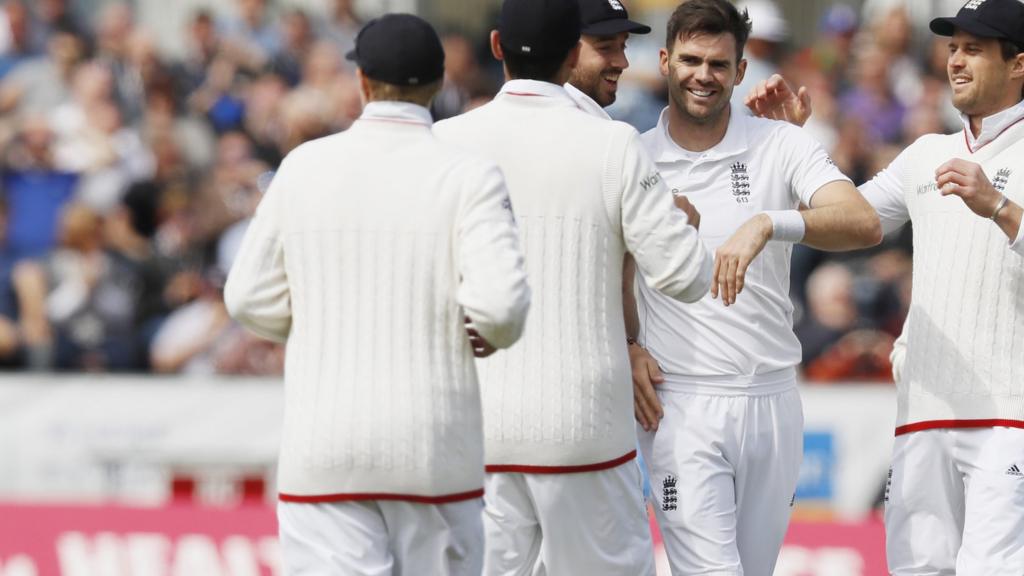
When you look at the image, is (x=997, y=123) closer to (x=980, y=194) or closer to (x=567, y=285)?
(x=980, y=194)

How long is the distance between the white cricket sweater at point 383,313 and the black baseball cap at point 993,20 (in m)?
2.12

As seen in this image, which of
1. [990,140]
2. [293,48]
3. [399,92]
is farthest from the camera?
[293,48]

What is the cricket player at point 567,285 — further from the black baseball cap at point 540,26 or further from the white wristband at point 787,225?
the white wristband at point 787,225

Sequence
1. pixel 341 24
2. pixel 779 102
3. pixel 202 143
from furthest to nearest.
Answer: pixel 341 24 → pixel 202 143 → pixel 779 102

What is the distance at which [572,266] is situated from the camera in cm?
562

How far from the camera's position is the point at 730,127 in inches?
258

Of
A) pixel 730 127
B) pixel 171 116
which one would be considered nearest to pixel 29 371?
pixel 171 116

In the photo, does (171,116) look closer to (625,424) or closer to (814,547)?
(814,547)

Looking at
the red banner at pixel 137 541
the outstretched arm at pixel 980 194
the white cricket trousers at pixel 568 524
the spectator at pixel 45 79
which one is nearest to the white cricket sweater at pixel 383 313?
the white cricket trousers at pixel 568 524

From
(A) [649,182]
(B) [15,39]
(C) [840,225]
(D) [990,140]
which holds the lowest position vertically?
(C) [840,225]

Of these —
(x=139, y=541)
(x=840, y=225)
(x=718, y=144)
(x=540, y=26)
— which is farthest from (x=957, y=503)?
(x=139, y=541)

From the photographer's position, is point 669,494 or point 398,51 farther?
point 669,494

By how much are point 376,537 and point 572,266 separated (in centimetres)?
105

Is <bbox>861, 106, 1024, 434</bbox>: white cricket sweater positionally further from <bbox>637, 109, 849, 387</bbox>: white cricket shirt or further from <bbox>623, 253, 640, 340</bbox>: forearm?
<bbox>623, 253, 640, 340</bbox>: forearm
